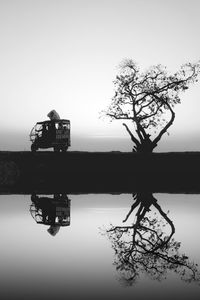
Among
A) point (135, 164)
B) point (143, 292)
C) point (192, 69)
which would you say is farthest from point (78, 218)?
point (192, 69)

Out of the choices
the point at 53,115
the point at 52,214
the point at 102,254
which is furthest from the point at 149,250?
the point at 53,115

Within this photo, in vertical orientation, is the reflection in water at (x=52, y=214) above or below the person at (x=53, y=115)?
below

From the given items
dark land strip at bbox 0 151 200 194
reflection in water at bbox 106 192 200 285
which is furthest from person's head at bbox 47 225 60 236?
dark land strip at bbox 0 151 200 194

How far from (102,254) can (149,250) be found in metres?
1.10

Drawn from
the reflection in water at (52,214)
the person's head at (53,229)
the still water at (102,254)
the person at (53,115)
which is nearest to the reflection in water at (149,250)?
the still water at (102,254)

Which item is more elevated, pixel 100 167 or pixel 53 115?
pixel 53 115

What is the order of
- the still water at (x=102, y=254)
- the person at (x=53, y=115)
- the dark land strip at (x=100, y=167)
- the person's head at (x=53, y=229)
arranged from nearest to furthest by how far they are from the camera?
1. the still water at (x=102, y=254)
2. the person's head at (x=53, y=229)
3. the dark land strip at (x=100, y=167)
4. the person at (x=53, y=115)

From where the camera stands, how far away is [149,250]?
882cm

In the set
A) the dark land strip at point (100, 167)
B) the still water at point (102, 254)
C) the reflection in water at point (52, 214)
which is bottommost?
the still water at point (102, 254)

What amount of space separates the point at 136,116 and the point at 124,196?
1986cm

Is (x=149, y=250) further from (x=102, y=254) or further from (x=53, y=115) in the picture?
(x=53, y=115)

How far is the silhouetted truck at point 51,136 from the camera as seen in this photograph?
39.1m

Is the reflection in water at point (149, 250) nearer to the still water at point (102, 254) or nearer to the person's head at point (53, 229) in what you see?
the still water at point (102, 254)

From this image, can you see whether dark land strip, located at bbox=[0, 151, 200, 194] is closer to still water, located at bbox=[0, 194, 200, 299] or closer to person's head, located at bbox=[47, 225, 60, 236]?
still water, located at bbox=[0, 194, 200, 299]
